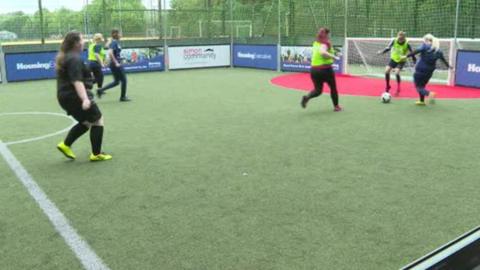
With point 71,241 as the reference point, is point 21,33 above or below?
above

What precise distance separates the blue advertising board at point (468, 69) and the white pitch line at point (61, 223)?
39.2ft

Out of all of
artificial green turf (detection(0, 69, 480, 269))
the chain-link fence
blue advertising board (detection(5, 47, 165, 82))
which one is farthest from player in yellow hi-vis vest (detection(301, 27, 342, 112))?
blue advertising board (detection(5, 47, 165, 82))

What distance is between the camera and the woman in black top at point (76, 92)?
20.7 ft

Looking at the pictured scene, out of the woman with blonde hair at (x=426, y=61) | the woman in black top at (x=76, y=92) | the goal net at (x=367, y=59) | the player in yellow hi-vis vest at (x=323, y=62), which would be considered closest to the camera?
the woman in black top at (x=76, y=92)

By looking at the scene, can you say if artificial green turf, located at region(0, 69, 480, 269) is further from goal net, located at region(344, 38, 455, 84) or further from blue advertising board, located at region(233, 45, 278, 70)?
blue advertising board, located at region(233, 45, 278, 70)

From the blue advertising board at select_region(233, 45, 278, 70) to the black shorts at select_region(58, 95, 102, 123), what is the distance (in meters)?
14.4

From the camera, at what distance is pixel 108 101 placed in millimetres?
12781

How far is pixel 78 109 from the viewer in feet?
21.8

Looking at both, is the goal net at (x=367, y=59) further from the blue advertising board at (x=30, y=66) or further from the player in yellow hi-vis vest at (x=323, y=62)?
the blue advertising board at (x=30, y=66)

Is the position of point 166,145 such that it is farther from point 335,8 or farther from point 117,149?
point 335,8

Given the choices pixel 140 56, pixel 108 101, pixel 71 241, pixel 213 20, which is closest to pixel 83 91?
pixel 71 241

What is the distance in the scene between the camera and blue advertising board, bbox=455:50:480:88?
45.3ft

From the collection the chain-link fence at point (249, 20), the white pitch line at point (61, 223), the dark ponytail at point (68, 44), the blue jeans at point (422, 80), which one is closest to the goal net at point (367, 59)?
the chain-link fence at point (249, 20)

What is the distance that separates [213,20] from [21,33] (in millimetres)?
8869
